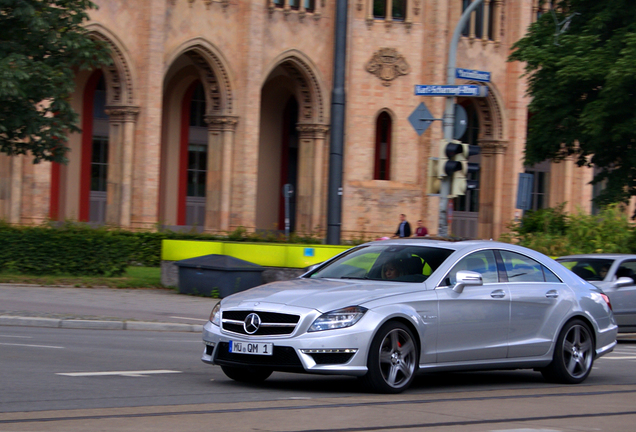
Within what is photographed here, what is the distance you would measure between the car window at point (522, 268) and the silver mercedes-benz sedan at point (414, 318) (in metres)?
0.01

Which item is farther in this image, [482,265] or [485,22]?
[485,22]

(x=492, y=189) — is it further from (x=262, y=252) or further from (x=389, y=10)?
(x=262, y=252)

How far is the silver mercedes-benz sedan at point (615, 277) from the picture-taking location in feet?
50.4

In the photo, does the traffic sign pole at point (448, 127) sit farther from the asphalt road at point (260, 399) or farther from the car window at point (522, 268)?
the car window at point (522, 268)

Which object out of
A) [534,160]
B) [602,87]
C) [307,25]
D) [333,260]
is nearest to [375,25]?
[307,25]

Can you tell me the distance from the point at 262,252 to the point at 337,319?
12965mm

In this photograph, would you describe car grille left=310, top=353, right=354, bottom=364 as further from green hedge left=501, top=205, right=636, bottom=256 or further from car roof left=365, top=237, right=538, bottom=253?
green hedge left=501, top=205, right=636, bottom=256

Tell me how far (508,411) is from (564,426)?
66 centimetres

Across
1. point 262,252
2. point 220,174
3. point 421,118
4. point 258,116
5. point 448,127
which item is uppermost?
point 258,116

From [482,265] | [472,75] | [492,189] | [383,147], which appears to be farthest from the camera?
[492,189]

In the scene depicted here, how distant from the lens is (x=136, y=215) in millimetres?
33938

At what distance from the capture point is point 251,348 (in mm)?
7703

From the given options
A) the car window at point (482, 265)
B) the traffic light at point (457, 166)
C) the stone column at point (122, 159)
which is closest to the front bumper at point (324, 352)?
the car window at point (482, 265)

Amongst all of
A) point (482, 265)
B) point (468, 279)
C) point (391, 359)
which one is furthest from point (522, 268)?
point (391, 359)
